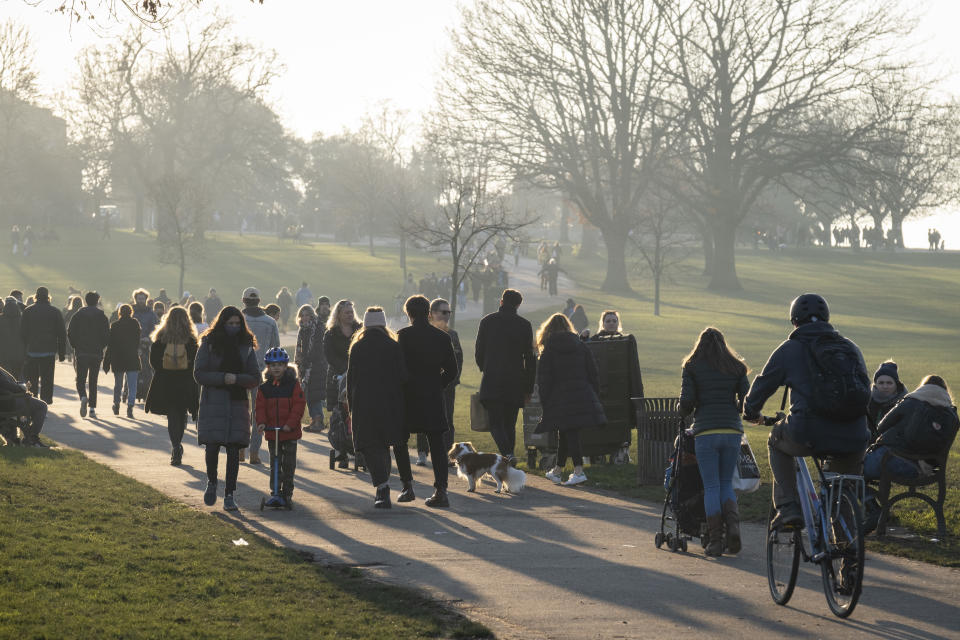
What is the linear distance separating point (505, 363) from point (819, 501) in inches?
244

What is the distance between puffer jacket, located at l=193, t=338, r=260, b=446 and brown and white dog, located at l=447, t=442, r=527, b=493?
216cm

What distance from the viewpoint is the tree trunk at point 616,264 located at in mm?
56531

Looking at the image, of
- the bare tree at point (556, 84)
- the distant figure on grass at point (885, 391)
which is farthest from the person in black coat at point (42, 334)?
the bare tree at point (556, 84)

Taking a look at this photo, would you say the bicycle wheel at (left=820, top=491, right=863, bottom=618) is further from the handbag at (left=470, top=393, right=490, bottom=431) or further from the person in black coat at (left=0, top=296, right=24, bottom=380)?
the person in black coat at (left=0, top=296, right=24, bottom=380)

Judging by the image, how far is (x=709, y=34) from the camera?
50.1 meters

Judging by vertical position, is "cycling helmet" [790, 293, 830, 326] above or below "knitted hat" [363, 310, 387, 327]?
above

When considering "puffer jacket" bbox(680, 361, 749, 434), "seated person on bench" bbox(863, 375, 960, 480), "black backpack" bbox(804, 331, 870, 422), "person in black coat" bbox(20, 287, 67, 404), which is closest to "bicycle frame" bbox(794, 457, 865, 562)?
"black backpack" bbox(804, 331, 870, 422)

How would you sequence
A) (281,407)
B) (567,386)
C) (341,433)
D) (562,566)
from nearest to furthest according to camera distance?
(562,566)
(281,407)
(567,386)
(341,433)

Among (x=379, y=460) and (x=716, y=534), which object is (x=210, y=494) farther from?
(x=716, y=534)

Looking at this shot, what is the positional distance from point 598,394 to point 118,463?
16.6ft

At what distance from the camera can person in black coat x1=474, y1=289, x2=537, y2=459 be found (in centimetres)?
1299

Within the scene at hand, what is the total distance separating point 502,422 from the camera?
43.3 ft

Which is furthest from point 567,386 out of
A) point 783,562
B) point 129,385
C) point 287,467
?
point 129,385

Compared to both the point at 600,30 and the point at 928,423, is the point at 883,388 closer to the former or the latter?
the point at 928,423
